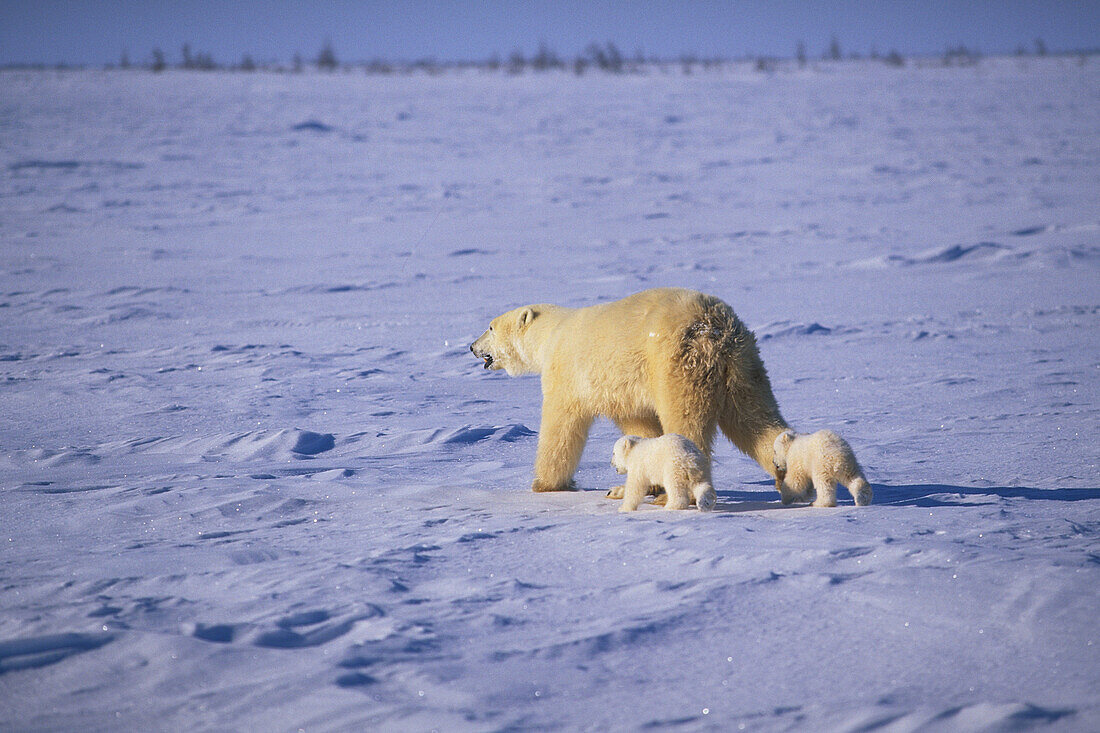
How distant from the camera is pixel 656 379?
4230 mm

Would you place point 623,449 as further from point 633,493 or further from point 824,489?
point 824,489

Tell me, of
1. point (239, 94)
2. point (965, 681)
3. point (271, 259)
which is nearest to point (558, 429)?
point (965, 681)

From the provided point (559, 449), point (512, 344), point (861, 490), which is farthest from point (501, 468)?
point (861, 490)

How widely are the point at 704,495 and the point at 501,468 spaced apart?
158cm

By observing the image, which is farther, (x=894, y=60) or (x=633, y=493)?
(x=894, y=60)

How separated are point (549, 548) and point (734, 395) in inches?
47.3

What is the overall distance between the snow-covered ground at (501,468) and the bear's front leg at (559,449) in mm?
149

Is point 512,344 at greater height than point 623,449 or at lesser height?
greater

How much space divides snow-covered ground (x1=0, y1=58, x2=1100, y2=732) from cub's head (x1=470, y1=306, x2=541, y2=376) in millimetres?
482

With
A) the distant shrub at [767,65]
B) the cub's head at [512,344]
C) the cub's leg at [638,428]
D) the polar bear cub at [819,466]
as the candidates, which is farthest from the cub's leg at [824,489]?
the distant shrub at [767,65]

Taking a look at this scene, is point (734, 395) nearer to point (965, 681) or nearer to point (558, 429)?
point (558, 429)

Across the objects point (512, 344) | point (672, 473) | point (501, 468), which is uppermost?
point (512, 344)

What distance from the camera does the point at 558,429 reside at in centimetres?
466

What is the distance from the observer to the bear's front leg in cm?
466
